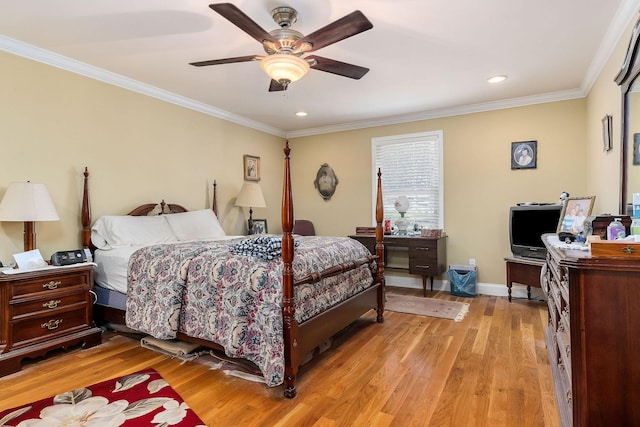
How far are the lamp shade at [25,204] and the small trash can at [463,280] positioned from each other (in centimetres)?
429

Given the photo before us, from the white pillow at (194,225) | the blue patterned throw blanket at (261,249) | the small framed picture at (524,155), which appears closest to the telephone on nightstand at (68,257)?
the white pillow at (194,225)

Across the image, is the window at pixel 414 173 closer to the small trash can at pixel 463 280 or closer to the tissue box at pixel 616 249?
the small trash can at pixel 463 280

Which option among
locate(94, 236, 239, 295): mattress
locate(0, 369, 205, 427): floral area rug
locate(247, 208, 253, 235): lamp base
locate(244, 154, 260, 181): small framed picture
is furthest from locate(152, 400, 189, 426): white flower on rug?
locate(244, 154, 260, 181): small framed picture

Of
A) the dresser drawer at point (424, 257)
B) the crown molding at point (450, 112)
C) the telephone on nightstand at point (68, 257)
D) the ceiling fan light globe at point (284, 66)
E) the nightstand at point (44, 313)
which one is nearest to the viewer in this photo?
the ceiling fan light globe at point (284, 66)

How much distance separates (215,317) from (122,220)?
64.9 inches

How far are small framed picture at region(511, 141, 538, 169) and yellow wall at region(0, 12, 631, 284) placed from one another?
64 millimetres

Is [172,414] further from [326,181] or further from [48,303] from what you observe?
[326,181]

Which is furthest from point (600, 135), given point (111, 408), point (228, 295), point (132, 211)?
point (132, 211)

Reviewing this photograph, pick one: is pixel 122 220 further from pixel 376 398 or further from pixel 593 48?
pixel 593 48

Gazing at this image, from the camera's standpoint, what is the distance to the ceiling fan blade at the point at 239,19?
1709 millimetres

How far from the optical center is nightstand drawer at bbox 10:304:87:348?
250cm

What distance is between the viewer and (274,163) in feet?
19.1

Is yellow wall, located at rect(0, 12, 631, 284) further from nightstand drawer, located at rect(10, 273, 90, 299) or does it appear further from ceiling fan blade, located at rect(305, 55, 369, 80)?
ceiling fan blade, located at rect(305, 55, 369, 80)

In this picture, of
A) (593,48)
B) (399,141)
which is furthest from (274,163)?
(593,48)
